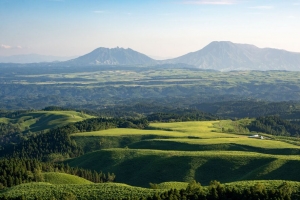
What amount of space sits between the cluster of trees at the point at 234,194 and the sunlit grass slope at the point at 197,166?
34159 mm

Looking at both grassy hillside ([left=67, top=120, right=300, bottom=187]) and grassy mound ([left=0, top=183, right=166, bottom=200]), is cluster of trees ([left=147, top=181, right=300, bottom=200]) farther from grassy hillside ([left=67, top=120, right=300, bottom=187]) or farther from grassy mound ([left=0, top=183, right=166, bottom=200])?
grassy hillside ([left=67, top=120, right=300, bottom=187])

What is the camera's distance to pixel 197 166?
120250mm

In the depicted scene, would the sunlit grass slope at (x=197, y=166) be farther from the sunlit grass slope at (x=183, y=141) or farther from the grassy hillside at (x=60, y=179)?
the grassy hillside at (x=60, y=179)

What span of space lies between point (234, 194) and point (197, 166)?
51.7 meters

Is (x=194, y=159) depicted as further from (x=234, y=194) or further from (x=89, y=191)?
(x=234, y=194)

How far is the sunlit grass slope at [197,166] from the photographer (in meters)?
107

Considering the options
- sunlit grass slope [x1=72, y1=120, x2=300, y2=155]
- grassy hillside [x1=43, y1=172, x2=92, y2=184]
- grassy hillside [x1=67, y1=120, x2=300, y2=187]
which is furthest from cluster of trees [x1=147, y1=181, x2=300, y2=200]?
sunlit grass slope [x1=72, y1=120, x2=300, y2=155]

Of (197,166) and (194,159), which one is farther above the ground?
(194,159)

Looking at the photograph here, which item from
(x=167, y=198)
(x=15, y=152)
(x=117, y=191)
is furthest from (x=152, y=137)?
(x=167, y=198)

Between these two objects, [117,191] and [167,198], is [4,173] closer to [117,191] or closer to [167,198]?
[117,191]

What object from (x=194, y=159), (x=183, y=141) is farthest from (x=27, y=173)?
(x=183, y=141)

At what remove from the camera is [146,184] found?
11488 centimetres

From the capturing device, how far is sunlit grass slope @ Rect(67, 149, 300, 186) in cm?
10744

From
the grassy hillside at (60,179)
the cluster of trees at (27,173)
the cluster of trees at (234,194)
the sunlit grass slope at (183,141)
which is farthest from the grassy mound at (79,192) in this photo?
the sunlit grass slope at (183,141)
